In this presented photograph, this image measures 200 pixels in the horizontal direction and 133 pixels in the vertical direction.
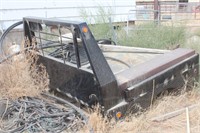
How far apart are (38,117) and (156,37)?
13.1 ft

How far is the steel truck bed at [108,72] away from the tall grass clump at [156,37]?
2.19 meters

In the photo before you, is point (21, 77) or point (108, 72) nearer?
point (108, 72)

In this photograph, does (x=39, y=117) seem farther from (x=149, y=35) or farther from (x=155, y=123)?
(x=149, y=35)

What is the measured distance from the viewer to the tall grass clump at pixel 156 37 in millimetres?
5660

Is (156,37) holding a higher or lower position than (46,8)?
lower

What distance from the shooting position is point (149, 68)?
2705 mm

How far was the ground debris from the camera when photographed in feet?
8.20

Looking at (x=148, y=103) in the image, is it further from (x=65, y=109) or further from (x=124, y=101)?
(x=65, y=109)

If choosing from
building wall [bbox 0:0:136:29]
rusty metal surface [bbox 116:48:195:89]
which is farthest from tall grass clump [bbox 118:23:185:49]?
building wall [bbox 0:0:136:29]

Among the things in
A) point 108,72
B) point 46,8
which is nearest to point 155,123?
point 108,72

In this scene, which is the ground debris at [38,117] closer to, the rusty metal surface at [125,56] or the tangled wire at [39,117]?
the tangled wire at [39,117]

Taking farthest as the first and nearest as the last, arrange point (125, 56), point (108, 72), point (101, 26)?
point (101, 26) < point (125, 56) < point (108, 72)

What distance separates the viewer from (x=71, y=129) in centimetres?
247

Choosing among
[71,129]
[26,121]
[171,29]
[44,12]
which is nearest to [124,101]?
[71,129]
